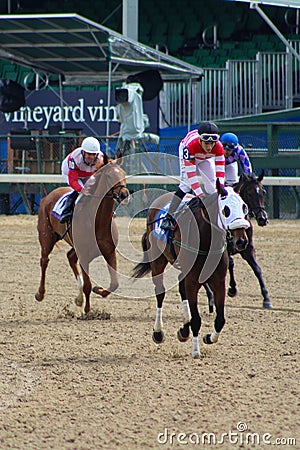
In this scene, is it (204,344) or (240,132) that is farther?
(240,132)

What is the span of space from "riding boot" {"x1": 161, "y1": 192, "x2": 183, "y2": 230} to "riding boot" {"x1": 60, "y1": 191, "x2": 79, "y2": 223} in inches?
83.3

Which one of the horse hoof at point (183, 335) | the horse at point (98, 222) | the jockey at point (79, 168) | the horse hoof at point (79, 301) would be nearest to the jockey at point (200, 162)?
the horse hoof at point (183, 335)

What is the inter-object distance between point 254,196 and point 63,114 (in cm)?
1177

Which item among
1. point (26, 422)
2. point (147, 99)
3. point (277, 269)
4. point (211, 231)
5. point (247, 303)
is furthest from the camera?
point (147, 99)

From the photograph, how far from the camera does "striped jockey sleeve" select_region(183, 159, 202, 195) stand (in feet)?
24.8

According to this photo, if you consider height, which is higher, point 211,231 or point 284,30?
point 284,30

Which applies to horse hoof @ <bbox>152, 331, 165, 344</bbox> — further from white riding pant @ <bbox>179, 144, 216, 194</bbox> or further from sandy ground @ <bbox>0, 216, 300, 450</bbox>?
white riding pant @ <bbox>179, 144, 216, 194</bbox>

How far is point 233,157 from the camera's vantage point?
10.2m

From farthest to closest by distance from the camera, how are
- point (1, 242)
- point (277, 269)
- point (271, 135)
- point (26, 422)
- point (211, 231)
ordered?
point (271, 135) → point (1, 242) → point (277, 269) → point (211, 231) → point (26, 422)

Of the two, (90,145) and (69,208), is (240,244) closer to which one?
(90,145)

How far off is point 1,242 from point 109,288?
706 centimetres

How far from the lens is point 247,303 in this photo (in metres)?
10.5

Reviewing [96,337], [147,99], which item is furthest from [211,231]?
[147,99]

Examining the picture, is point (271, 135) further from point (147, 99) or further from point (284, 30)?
point (284, 30)
